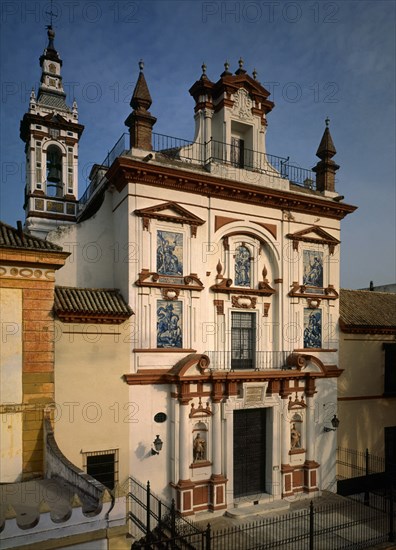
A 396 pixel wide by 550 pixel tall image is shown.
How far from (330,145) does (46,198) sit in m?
13.9

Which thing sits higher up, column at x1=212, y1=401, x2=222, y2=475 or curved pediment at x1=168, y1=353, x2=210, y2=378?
curved pediment at x1=168, y1=353, x2=210, y2=378

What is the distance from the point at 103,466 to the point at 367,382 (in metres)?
11.4

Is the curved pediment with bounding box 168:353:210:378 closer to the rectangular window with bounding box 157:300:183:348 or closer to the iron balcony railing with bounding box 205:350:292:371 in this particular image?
the rectangular window with bounding box 157:300:183:348

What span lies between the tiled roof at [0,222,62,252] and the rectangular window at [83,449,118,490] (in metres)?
6.10

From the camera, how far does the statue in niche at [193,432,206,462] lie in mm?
12742

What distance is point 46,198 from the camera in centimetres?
2009

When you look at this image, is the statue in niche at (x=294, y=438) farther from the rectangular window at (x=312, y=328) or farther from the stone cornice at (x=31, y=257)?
the stone cornice at (x=31, y=257)

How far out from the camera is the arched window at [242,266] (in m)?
14.7

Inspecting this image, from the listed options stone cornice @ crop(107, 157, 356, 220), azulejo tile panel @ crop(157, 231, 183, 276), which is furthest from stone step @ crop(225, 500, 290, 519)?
stone cornice @ crop(107, 157, 356, 220)

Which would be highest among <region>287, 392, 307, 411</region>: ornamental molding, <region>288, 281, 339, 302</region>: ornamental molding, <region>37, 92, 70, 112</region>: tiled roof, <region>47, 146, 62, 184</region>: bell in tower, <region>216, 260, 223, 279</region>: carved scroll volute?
<region>37, 92, 70, 112</region>: tiled roof

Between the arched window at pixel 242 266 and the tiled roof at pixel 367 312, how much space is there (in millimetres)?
4831

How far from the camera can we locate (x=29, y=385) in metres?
10.1

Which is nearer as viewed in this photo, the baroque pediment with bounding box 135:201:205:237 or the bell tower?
the baroque pediment with bounding box 135:201:205:237

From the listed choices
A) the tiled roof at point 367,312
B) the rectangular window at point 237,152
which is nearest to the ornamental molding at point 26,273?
the rectangular window at point 237,152
